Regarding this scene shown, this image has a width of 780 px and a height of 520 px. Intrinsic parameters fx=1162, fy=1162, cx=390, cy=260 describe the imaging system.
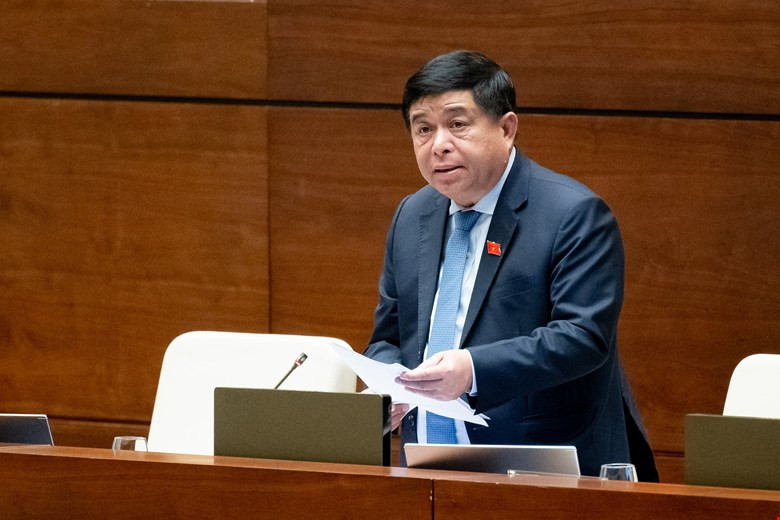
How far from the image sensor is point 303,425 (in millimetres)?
2096

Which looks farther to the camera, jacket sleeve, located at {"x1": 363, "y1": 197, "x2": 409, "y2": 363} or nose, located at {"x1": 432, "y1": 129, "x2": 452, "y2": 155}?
jacket sleeve, located at {"x1": 363, "y1": 197, "x2": 409, "y2": 363}

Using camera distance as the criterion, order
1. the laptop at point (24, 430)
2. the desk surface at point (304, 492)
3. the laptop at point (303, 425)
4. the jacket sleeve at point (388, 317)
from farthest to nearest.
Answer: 1. the jacket sleeve at point (388, 317)
2. the laptop at point (24, 430)
3. the laptop at point (303, 425)
4. the desk surface at point (304, 492)

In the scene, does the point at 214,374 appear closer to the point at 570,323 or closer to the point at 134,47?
the point at 570,323

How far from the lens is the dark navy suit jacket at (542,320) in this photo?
7.94 feet

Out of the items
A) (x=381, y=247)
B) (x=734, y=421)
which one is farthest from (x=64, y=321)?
(x=734, y=421)

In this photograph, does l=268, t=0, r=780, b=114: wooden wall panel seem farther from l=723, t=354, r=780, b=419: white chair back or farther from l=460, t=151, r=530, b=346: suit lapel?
l=723, t=354, r=780, b=419: white chair back

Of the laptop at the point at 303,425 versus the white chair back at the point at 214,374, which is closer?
the laptop at the point at 303,425

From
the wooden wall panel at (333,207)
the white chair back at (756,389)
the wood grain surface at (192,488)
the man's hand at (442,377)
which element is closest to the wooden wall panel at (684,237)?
the wooden wall panel at (333,207)

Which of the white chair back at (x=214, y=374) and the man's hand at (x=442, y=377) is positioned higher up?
the man's hand at (x=442, y=377)

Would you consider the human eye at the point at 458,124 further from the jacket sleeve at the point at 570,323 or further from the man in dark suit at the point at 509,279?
the jacket sleeve at the point at 570,323

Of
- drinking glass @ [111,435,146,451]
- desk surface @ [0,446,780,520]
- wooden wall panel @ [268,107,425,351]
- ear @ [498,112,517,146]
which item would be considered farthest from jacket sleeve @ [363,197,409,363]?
wooden wall panel @ [268,107,425,351]

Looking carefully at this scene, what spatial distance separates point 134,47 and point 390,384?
83.6 inches

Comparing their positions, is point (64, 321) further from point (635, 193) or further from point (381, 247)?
point (635, 193)

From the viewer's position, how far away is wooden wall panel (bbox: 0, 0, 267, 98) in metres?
3.86
